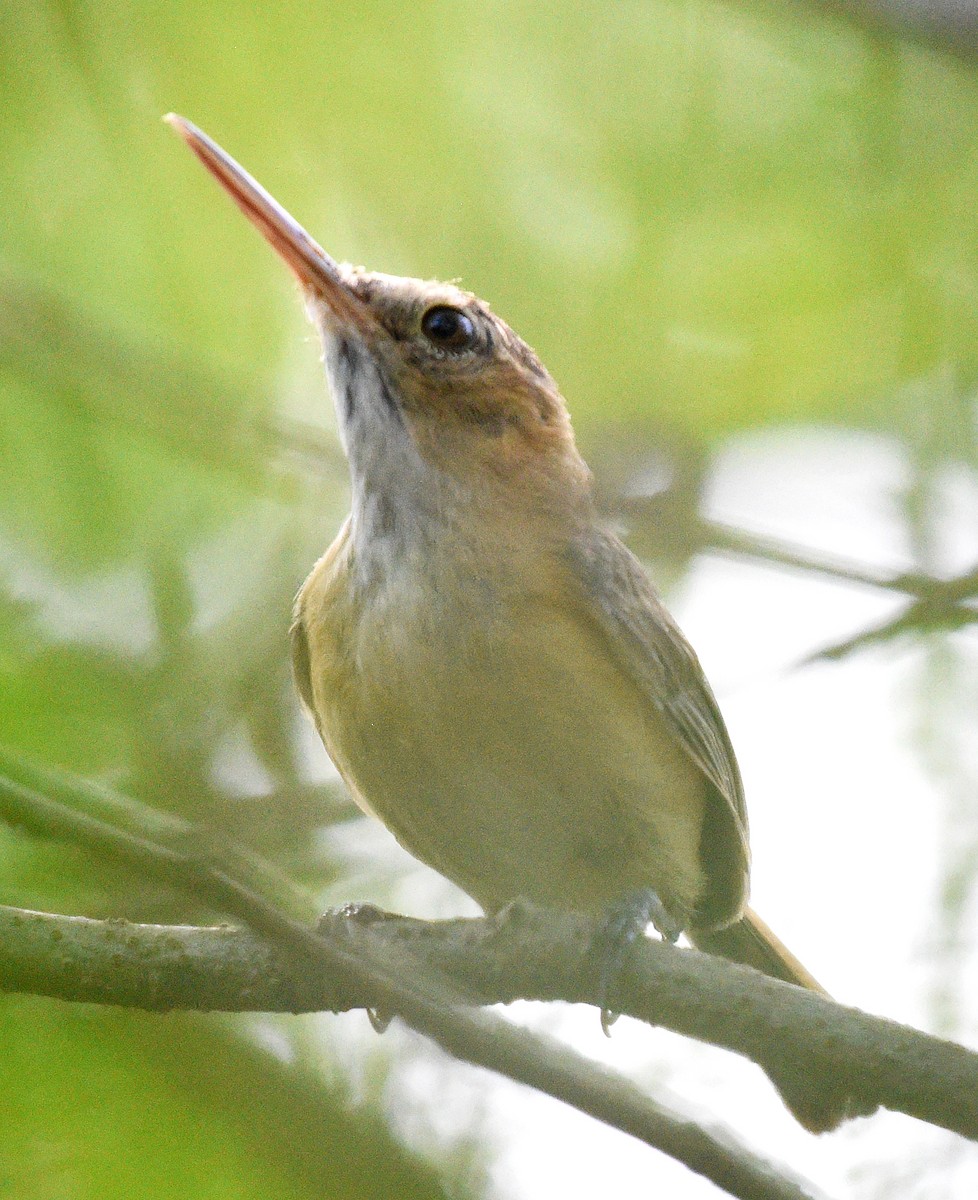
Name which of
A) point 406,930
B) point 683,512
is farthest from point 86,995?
point 683,512

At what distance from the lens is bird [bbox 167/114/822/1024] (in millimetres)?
5289

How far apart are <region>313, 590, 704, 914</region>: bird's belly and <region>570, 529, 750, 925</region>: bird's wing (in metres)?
0.10

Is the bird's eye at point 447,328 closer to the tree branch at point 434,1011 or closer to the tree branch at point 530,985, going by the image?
the tree branch at point 530,985

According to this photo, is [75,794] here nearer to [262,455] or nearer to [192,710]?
[192,710]

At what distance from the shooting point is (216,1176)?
11.8 ft

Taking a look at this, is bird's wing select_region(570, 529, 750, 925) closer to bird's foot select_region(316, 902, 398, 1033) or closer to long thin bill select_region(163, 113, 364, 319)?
bird's foot select_region(316, 902, 398, 1033)

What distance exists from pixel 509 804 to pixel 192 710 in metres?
1.20

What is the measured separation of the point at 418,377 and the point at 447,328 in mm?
282

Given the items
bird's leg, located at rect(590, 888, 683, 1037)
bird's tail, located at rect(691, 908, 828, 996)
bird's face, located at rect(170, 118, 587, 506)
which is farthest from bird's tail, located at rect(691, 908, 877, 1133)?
bird's face, located at rect(170, 118, 587, 506)

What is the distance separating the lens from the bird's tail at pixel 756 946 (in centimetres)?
663

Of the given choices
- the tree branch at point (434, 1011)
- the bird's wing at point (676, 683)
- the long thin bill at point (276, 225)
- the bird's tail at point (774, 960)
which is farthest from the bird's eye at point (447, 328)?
the tree branch at point (434, 1011)

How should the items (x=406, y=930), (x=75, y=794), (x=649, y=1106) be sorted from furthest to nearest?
(x=406, y=930), (x=649, y=1106), (x=75, y=794)

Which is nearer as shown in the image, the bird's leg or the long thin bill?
the bird's leg

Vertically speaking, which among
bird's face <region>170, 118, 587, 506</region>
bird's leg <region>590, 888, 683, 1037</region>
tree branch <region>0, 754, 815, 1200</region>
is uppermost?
bird's face <region>170, 118, 587, 506</region>
